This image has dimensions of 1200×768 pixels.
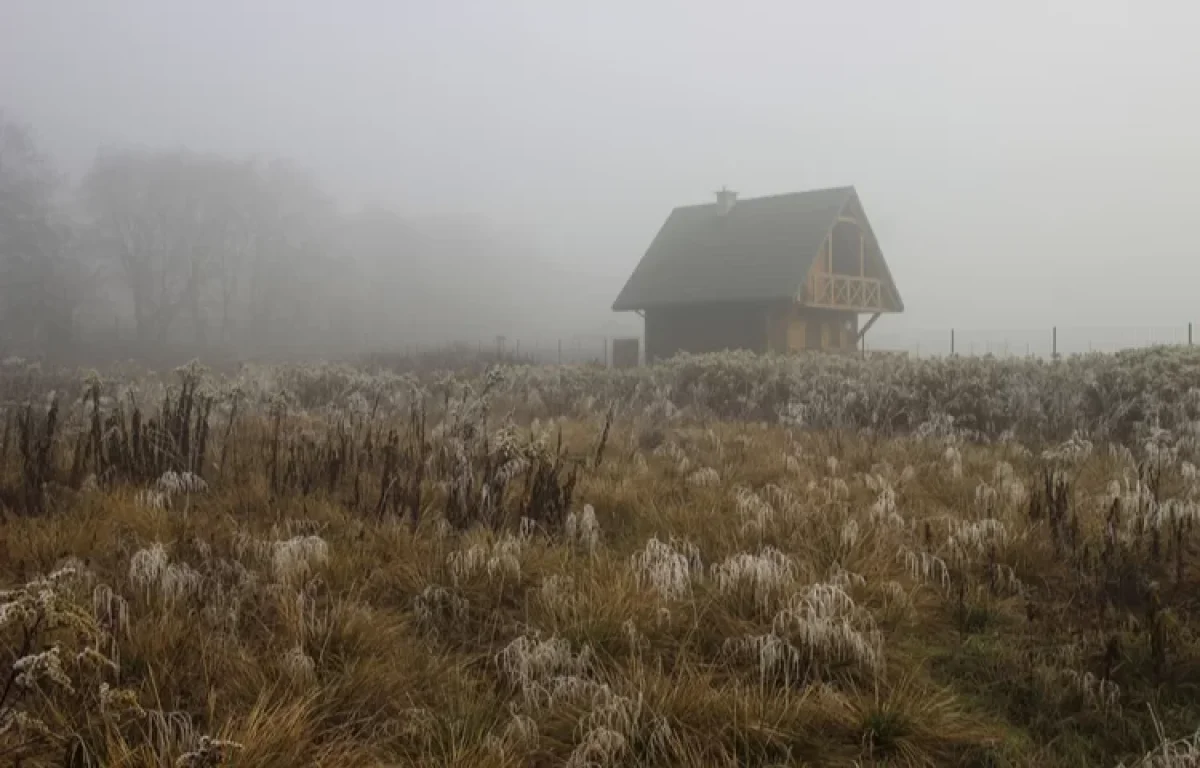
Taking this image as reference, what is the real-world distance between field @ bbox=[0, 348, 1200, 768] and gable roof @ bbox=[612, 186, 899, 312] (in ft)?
76.3

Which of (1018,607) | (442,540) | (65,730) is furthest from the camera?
(442,540)

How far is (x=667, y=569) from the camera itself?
4.59m

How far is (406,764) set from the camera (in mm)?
2975

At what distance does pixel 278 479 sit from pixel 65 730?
4.64 m

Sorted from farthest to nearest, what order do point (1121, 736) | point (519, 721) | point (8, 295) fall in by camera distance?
point (8, 295)
point (1121, 736)
point (519, 721)

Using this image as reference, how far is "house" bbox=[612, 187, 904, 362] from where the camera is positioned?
31.9m

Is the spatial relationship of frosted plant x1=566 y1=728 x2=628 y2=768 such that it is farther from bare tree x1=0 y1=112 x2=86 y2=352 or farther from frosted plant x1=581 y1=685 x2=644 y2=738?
bare tree x1=0 y1=112 x2=86 y2=352

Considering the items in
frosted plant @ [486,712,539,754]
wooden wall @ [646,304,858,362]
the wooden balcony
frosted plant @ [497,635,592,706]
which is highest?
the wooden balcony

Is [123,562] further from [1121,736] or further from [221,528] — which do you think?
[1121,736]

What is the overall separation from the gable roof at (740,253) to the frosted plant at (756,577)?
86.5 feet

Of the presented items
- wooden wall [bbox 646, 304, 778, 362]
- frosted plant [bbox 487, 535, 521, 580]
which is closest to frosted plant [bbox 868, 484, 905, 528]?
frosted plant [bbox 487, 535, 521, 580]

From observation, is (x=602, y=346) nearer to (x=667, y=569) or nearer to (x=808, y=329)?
(x=808, y=329)

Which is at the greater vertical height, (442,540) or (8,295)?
(8,295)

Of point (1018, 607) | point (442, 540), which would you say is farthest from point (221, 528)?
point (1018, 607)
